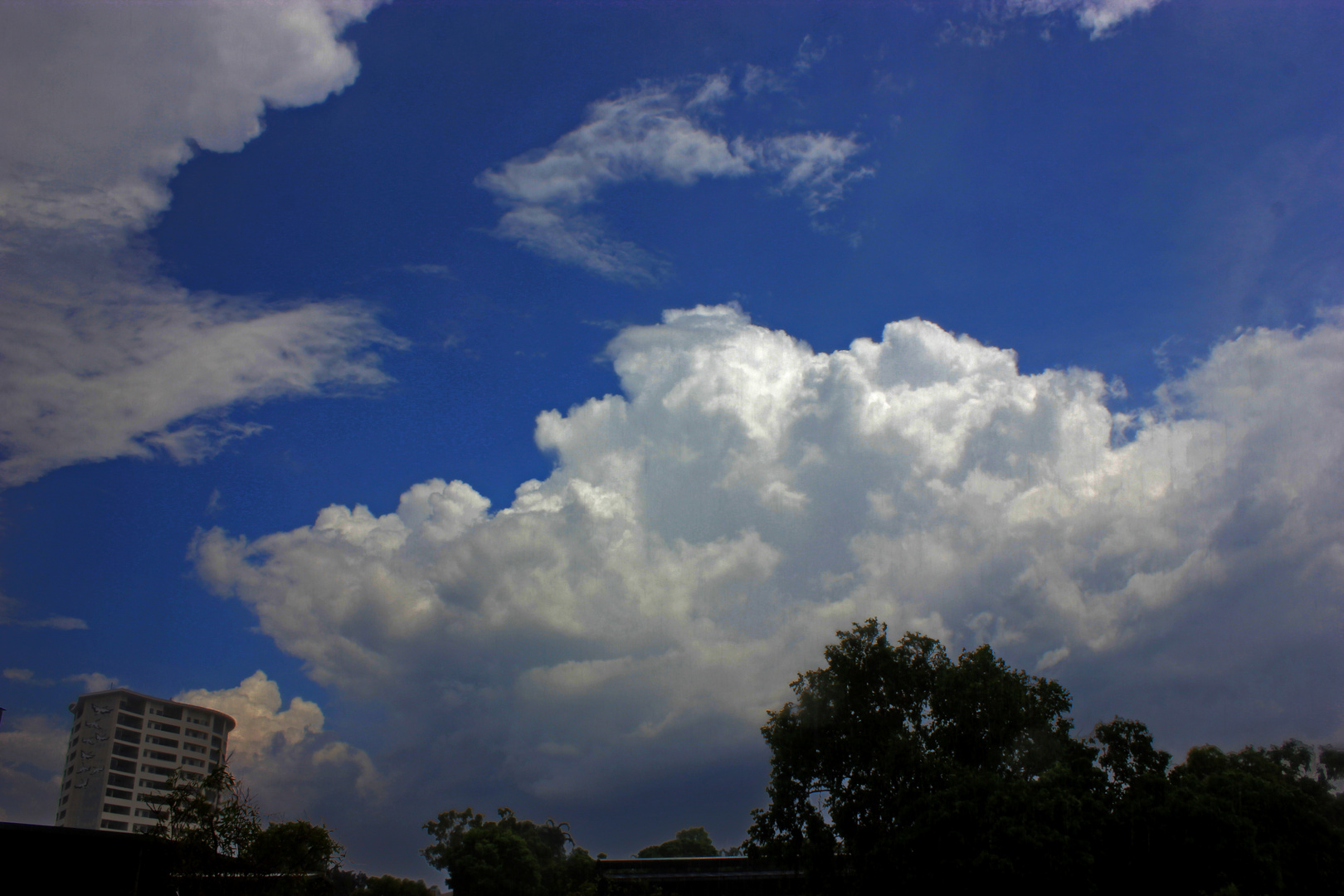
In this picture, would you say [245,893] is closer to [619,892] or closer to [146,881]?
[146,881]

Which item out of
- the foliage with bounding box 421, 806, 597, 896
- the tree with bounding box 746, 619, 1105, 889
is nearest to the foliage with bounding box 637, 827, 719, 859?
the foliage with bounding box 421, 806, 597, 896

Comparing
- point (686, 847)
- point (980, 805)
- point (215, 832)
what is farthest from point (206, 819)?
point (686, 847)

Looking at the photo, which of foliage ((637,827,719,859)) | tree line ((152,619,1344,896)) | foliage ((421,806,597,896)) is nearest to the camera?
tree line ((152,619,1344,896))

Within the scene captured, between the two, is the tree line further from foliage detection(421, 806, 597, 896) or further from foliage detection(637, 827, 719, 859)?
foliage detection(637, 827, 719, 859)

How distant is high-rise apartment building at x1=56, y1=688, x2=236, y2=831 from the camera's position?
12050cm

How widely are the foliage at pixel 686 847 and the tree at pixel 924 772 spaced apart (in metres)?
63.7

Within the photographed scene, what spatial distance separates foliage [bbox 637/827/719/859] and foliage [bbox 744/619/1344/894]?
210ft

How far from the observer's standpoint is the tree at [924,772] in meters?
30.3

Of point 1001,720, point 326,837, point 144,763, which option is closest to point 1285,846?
point 1001,720

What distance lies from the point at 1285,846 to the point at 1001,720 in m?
→ 10.4

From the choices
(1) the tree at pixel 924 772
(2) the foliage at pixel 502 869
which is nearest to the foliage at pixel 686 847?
(2) the foliage at pixel 502 869

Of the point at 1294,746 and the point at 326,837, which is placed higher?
the point at 1294,746

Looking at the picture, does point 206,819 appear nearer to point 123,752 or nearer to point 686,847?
point 686,847

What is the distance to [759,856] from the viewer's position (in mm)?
42281
